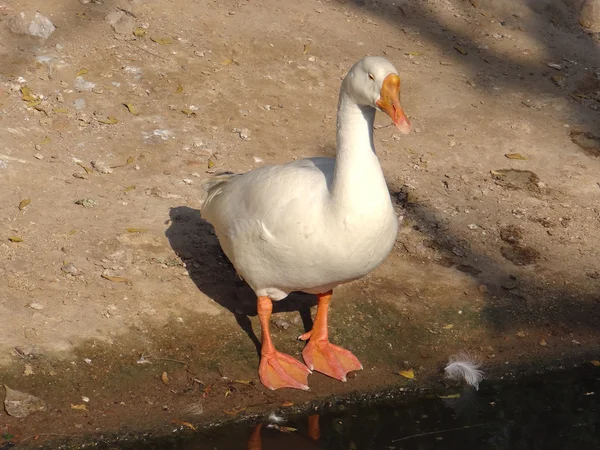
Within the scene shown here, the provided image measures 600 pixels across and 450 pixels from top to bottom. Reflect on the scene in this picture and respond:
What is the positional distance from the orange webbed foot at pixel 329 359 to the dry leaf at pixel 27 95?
3.82m

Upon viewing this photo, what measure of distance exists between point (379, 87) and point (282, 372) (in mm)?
1905

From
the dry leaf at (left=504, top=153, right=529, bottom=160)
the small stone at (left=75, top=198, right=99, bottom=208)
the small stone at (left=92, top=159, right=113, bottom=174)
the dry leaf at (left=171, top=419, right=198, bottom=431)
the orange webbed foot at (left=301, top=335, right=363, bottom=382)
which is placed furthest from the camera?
the dry leaf at (left=504, top=153, right=529, bottom=160)

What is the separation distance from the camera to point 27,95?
7.85 metres

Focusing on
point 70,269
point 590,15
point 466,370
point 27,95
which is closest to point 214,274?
point 70,269

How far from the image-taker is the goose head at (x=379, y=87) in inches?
178

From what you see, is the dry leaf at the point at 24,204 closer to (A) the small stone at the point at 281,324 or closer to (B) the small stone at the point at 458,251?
(A) the small stone at the point at 281,324

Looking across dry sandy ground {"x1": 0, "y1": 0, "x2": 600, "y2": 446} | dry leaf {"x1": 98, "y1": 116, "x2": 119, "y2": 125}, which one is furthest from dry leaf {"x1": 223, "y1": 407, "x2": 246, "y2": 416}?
dry leaf {"x1": 98, "y1": 116, "x2": 119, "y2": 125}

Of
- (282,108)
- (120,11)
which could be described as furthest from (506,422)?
(120,11)

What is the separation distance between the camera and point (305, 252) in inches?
189

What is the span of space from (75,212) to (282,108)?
2.61 meters

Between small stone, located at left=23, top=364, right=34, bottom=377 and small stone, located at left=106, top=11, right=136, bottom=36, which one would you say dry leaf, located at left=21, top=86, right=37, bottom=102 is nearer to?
small stone, located at left=106, top=11, right=136, bottom=36

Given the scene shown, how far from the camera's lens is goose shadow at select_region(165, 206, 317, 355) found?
235 inches

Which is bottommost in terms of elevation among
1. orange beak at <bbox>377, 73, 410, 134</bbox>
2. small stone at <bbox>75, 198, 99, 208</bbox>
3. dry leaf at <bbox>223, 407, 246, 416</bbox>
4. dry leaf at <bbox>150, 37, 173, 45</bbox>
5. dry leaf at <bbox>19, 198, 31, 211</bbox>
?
dry leaf at <bbox>19, 198, 31, 211</bbox>

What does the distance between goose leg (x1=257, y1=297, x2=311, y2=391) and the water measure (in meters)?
0.26
